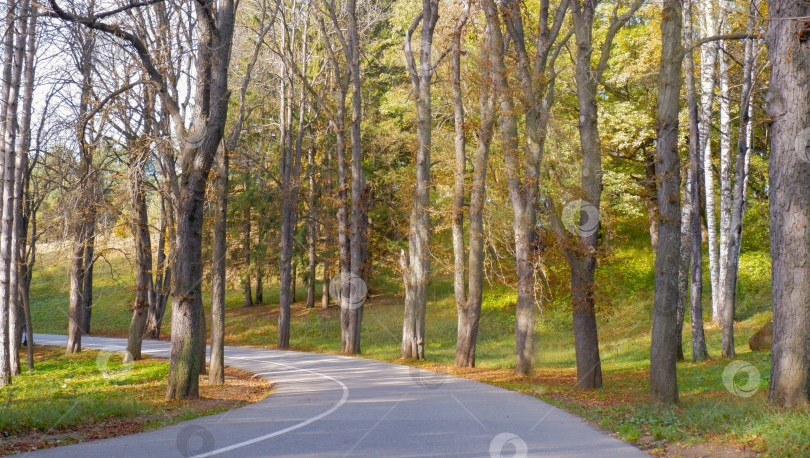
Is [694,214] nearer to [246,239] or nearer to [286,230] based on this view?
[286,230]

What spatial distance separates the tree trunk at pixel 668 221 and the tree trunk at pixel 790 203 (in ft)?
6.27

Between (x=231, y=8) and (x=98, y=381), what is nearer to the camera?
(x=231, y=8)

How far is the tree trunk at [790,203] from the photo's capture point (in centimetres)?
872

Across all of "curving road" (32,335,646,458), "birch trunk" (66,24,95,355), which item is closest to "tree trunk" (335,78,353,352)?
"birch trunk" (66,24,95,355)

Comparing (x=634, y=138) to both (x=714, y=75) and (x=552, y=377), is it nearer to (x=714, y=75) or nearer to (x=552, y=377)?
(x=714, y=75)

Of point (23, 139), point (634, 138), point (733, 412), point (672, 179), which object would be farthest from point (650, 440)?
point (634, 138)

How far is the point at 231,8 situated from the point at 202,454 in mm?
8964

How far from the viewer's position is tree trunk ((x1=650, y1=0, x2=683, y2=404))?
1088 centimetres

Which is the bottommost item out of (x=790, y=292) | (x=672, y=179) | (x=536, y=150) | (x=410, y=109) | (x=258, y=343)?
(x=258, y=343)

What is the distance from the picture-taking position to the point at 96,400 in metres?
10.6

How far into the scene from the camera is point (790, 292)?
884 cm

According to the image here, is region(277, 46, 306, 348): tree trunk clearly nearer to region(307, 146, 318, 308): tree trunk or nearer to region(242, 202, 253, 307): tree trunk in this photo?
region(307, 146, 318, 308): tree trunk

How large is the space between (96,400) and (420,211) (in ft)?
43.4

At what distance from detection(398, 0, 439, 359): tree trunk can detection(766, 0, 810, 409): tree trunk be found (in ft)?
43.0
